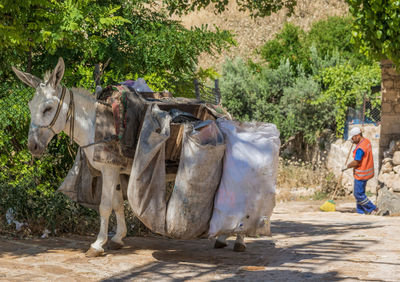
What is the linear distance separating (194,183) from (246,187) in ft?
1.75

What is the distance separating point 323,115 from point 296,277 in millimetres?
13006

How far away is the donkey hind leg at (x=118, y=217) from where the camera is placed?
6320mm

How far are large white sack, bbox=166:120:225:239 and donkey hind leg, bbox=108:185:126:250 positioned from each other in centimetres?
101

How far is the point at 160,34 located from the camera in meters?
9.04

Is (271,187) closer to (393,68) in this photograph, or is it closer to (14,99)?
(14,99)

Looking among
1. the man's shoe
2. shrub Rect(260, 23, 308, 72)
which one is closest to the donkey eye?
the man's shoe

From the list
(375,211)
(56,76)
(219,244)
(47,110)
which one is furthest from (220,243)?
(375,211)

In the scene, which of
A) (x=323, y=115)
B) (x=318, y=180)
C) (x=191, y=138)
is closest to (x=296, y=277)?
(x=191, y=138)

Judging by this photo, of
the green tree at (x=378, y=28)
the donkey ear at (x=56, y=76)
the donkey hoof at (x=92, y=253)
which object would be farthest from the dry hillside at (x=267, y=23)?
the donkey hoof at (x=92, y=253)

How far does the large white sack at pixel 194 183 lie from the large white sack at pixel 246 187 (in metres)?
0.13

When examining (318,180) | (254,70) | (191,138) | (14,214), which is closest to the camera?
(191,138)

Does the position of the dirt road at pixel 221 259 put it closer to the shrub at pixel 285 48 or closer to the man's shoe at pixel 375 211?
the man's shoe at pixel 375 211

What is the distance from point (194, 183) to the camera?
5473 mm

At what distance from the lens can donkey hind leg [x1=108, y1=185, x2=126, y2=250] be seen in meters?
6.32
